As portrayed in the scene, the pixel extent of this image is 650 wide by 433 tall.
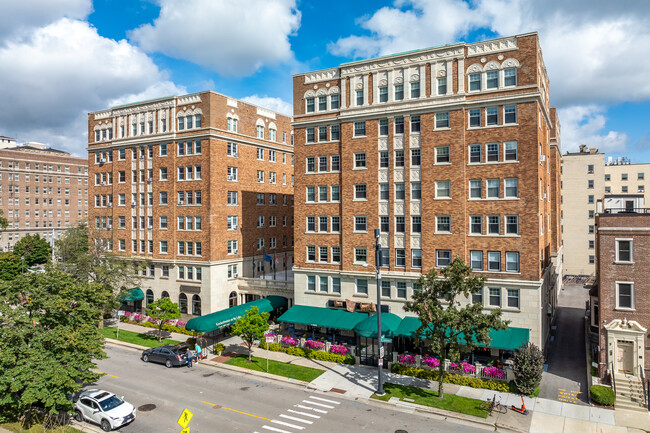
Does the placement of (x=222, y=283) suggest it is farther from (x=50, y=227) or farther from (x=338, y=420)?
(x=50, y=227)

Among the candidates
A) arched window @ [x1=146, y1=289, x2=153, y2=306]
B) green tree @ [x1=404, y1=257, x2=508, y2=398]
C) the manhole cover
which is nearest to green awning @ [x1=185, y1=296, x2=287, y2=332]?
the manhole cover

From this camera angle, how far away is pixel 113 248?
53438 mm

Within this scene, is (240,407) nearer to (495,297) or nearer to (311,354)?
(311,354)

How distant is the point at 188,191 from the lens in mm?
49000

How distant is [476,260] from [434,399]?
1174cm

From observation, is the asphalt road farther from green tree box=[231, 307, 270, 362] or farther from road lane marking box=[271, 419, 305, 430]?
green tree box=[231, 307, 270, 362]

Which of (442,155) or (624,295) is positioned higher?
(442,155)

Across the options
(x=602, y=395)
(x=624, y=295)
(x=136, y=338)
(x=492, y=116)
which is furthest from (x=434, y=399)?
(x=136, y=338)

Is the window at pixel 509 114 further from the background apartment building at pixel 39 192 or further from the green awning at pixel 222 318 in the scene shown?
the background apartment building at pixel 39 192

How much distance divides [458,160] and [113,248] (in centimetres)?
4296

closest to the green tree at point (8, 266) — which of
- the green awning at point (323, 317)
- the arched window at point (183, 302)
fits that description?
the arched window at point (183, 302)

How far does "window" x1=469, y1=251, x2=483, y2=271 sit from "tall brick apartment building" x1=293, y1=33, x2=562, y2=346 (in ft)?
0.27

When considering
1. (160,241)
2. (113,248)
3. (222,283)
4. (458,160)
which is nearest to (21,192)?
(113,248)

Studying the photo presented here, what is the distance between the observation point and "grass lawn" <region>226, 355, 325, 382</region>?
3116cm
